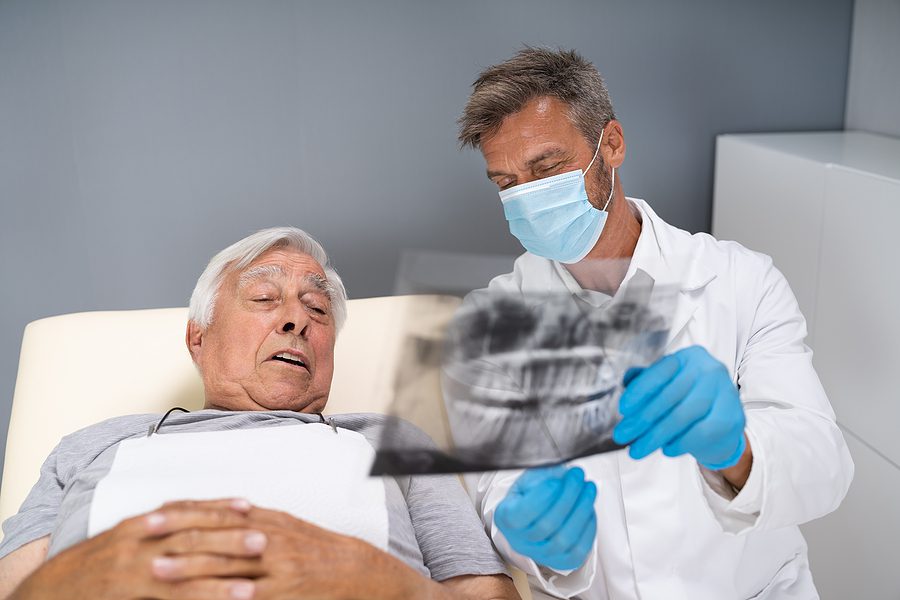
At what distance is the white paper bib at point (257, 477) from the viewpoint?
1177mm

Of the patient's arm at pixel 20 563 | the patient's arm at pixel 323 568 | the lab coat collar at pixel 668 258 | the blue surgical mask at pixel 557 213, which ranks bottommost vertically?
the patient's arm at pixel 20 563

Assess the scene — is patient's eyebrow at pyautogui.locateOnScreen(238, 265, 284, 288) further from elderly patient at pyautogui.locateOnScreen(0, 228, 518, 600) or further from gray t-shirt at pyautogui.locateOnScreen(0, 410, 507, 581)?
gray t-shirt at pyautogui.locateOnScreen(0, 410, 507, 581)

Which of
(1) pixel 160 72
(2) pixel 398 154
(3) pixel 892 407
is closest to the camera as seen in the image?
(3) pixel 892 407

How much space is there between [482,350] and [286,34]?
1311 millimetres

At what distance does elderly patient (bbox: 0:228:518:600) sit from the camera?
1042 mm

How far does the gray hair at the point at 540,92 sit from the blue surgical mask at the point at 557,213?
0.11 m

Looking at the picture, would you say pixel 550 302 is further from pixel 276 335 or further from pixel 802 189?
pixel 802 189

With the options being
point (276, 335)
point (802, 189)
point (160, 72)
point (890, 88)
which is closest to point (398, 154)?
point (160, 72)

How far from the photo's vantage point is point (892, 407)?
1.64 m

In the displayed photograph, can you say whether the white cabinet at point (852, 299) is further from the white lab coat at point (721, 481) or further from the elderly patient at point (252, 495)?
the elderly patient at point (252, 495)

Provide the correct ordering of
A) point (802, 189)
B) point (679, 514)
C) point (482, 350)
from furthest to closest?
point (802, 189) < point (679, 514) < point (482, 350)

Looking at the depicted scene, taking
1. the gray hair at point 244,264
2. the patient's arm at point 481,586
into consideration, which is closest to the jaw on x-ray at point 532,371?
the patient's arm at point 481,586

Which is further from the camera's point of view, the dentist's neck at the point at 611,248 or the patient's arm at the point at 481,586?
the dentist's neck at the point at 611,248

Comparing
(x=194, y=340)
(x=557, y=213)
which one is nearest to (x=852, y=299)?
(x=557, y=213)
